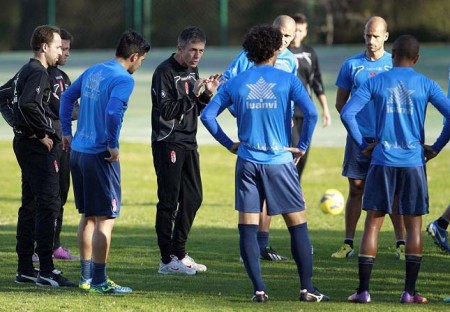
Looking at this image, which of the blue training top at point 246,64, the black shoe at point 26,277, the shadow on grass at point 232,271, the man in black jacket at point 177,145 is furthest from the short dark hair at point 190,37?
the black shoe at point 26,277

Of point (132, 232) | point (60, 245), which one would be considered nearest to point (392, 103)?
point (60, 245)

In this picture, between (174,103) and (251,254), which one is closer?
(251,254)

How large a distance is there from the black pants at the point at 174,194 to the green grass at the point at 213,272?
0.35 meters

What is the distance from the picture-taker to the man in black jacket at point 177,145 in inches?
360

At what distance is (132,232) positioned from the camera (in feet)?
41.1

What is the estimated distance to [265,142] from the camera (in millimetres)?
7742

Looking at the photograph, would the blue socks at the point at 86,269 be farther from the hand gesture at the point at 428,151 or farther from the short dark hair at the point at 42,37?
the hand gesture at the point at 428,151

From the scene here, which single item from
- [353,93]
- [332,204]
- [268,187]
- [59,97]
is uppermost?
[353,93]

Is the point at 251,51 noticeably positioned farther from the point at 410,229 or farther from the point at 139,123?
the point at 139,123

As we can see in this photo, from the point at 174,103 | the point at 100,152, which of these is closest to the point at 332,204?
the point at 174,103

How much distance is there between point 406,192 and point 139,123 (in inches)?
675

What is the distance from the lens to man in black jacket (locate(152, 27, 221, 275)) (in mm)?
9141

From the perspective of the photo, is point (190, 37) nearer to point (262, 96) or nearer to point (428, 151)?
point (262, 96)

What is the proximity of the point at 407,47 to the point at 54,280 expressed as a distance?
3.41m
